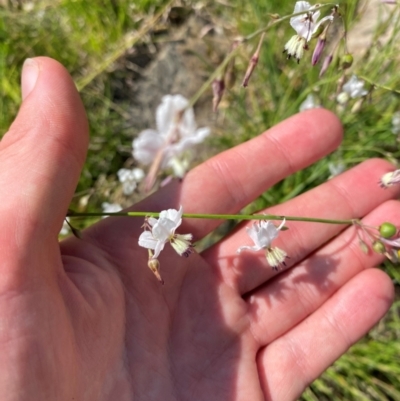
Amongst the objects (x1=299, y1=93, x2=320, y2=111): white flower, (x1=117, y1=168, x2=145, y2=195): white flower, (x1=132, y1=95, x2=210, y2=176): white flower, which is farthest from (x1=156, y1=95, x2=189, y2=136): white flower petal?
(x1=299, y1=93, x2=320, y2=111): white flower

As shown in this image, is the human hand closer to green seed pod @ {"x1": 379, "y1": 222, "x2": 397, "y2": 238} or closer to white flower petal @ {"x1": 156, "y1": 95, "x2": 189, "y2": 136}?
white flower petal @ {"x1": 156, "y1": 95, "x2": 189, "y2": 136}

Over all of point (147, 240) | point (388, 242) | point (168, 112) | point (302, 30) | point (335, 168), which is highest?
point (302, 30)

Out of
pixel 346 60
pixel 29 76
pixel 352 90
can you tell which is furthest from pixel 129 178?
pixel 346 60

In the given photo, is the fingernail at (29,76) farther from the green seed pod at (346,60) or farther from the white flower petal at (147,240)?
the green seed pod at (346,60)

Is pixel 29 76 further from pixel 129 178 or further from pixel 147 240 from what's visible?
pixel 129 178

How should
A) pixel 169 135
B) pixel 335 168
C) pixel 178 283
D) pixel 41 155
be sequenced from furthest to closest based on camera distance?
pixel 335 168
pixel 178 283
pixel 169 135
pixel 41 155

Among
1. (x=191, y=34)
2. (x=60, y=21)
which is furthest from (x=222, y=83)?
(x=60, y=21)
